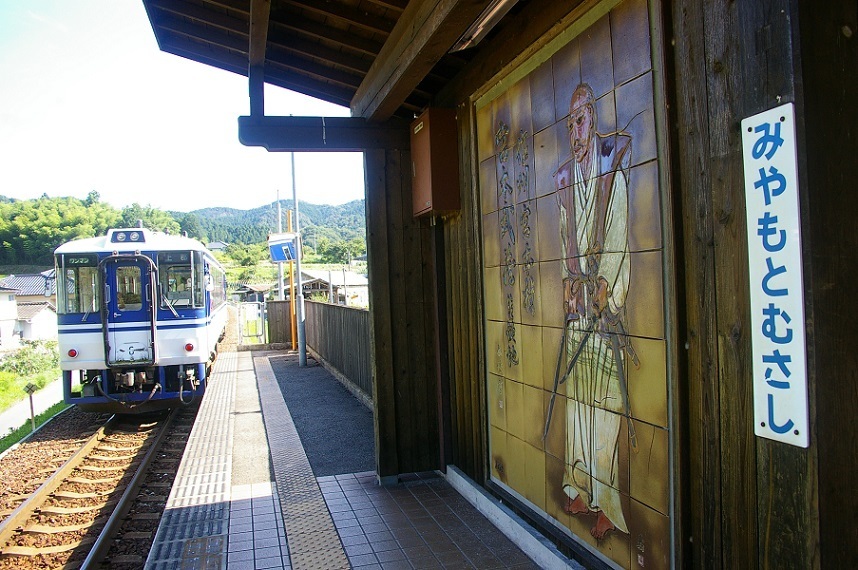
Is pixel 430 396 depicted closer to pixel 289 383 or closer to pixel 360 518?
pixel 360 518

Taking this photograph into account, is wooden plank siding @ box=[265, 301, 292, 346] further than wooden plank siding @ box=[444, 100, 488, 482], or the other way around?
wooden plank siding @ box=[265, 301, 292, 346]

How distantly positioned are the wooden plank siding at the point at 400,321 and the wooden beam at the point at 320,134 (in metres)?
0.15

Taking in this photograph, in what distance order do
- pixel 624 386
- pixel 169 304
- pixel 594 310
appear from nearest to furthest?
pixel 624 386 → pixel 594 310 → pixel 169 304

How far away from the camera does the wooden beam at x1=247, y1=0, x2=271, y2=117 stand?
4.09 metres

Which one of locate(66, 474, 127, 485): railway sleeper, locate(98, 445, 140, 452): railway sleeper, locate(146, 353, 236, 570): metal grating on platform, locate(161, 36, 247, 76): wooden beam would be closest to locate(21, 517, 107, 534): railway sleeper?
locate(146, 353, 236, 570): metal grating on platform

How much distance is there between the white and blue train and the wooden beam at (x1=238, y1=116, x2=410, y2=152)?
6.65 meters

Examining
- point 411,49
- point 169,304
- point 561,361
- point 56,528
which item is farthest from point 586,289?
point 169,304

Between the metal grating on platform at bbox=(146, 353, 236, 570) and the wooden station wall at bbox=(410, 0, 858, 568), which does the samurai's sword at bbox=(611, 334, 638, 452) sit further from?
the metal grating on platform at bbox=(146, 353, 236, 570)

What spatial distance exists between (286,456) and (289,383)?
21.0 ft

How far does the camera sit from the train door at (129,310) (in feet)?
35.4

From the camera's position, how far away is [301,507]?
18.0 feet

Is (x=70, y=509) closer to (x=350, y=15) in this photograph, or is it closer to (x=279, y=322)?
(x=350, y=15)

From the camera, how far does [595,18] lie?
3.30 meters

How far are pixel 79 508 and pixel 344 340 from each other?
6.20m
